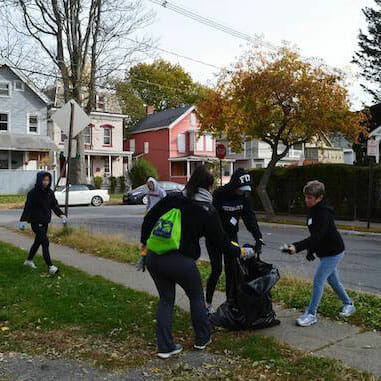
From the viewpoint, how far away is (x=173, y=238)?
13.9 feet

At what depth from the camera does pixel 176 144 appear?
46312mm

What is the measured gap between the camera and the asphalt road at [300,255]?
8359mm

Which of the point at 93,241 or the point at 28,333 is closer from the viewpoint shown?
the point at 28,333

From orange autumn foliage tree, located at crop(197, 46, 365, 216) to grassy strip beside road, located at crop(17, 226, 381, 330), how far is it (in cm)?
922

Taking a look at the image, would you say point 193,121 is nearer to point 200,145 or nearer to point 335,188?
point 200,145

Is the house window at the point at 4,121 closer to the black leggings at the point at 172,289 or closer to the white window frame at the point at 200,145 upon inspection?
the white window frame at the point at 200,145

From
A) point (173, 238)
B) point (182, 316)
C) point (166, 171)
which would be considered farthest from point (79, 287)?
point (166, 171)

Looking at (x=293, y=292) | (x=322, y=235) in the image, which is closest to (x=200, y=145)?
(x=293, y=292)

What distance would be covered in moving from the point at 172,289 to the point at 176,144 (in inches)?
1660

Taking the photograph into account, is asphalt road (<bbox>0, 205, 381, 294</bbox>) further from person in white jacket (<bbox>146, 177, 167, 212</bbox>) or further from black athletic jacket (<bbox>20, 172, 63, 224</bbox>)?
black athletic jacket (<bbox>20, 172, 63, 224</bbox>)

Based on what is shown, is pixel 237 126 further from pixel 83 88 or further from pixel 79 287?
pixel 83 88

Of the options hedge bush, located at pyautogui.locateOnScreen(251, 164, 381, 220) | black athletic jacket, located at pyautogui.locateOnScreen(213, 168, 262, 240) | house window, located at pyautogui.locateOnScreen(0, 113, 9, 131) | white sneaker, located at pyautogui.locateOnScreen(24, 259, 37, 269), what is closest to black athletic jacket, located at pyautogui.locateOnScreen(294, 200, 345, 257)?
black athletic jacket, located at pyautogui.locateOnScreen(213, 168, 262, 240)

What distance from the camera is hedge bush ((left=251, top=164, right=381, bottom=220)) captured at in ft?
59.2

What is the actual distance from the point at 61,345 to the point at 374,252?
8646mm
